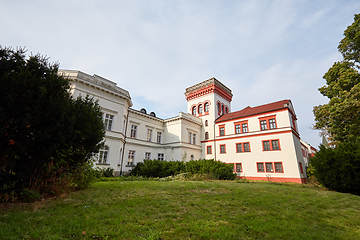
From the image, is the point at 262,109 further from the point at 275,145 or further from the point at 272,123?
the point at 275,145

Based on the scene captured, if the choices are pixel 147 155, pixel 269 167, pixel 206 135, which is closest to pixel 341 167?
pixel 269 167

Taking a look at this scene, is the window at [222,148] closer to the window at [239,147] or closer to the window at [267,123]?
the window at [239,147]

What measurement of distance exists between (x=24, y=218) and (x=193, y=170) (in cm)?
1480

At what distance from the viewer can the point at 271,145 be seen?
75.6 ft

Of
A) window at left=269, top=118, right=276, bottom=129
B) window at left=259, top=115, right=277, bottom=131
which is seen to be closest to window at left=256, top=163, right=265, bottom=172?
window at left=259, top=115, right=277, bottom=131

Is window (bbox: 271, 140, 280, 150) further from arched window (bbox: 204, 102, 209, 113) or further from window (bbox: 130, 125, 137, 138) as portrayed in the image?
window (bbox: 130, 125, 137, 138)

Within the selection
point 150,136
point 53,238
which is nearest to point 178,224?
point 53,238

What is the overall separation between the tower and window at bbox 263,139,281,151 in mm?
8594

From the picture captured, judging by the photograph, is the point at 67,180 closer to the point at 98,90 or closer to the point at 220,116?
the point at 98,90

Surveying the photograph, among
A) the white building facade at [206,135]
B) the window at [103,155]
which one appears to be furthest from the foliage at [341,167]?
the window at [103,155]

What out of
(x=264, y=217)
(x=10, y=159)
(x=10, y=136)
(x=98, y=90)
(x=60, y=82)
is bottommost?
(x=264, y=217)

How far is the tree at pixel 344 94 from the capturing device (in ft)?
51.3

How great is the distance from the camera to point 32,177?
5617mm

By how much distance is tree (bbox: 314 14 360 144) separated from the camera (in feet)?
51.3
